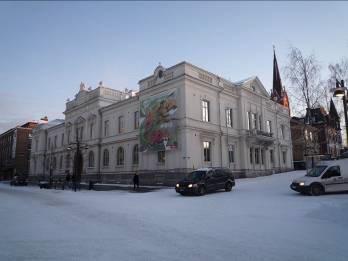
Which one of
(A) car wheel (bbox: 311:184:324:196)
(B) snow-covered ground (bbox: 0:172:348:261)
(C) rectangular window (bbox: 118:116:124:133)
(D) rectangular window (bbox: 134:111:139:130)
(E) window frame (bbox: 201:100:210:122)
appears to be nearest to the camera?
(B) snow-covered ground (bbox: 0:172:348:261)

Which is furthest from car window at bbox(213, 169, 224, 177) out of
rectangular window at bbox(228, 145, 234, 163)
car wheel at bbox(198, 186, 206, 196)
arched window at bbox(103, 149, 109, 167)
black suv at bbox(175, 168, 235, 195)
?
Answer: arched window at bbox(103, 149, 109, 167)

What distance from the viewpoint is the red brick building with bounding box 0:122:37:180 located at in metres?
74.7

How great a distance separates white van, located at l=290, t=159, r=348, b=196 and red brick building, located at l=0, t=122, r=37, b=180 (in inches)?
2884

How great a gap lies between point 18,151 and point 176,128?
6211cm

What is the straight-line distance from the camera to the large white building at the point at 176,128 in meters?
29.2

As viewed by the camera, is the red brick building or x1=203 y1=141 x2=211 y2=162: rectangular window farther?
the red brick building

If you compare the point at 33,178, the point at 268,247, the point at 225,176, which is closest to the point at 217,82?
the point at 225,176

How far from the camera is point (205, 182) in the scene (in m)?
19.2

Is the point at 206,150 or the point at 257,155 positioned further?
the point at 257,155

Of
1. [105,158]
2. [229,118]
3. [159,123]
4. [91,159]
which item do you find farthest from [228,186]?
[91,159]

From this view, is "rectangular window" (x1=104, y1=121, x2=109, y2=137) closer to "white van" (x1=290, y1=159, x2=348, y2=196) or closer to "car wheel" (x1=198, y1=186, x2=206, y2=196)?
"car wheel" (x1=198, y1=186, x2=206, y2=196)

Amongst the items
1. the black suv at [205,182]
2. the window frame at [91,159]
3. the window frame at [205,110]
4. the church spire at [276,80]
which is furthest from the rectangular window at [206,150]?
the church spire at [276,80]

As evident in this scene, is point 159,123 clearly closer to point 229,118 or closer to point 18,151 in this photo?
point 229,118

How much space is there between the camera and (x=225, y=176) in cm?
2095
